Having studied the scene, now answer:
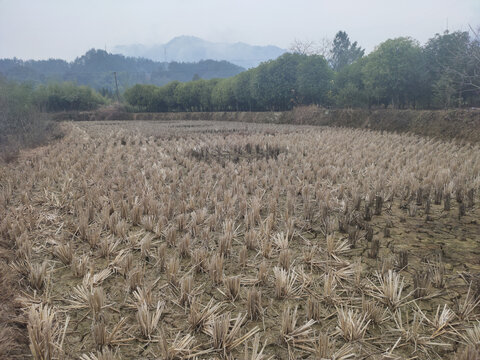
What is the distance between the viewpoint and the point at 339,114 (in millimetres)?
25281

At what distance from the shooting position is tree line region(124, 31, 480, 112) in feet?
71.3

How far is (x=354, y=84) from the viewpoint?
2914 centimetres

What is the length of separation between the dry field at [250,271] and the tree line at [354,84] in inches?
371

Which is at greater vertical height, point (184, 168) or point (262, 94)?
point (262, 94)

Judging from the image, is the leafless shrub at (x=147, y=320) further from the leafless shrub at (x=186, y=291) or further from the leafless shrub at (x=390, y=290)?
the leafless shrub at (x=390, y=290)

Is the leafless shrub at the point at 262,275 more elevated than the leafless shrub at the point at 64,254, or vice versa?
the leafless shrub at the point at 64,254

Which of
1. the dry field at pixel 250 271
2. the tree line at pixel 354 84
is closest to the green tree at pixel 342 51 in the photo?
the tree line at pixel 354 84

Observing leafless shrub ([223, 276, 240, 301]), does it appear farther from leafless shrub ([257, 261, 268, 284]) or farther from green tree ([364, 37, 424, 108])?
green tree ([364, 37, 424, 108])

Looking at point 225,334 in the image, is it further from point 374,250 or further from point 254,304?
point 374,250

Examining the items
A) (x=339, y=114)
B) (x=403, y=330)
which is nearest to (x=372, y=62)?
(x=339, y=114)

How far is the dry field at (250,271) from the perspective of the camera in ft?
7.70

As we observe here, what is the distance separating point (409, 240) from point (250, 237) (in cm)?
214

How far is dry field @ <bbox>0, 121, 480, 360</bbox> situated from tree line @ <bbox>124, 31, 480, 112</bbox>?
9423mm

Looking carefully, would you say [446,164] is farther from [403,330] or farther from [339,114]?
[339,114]
